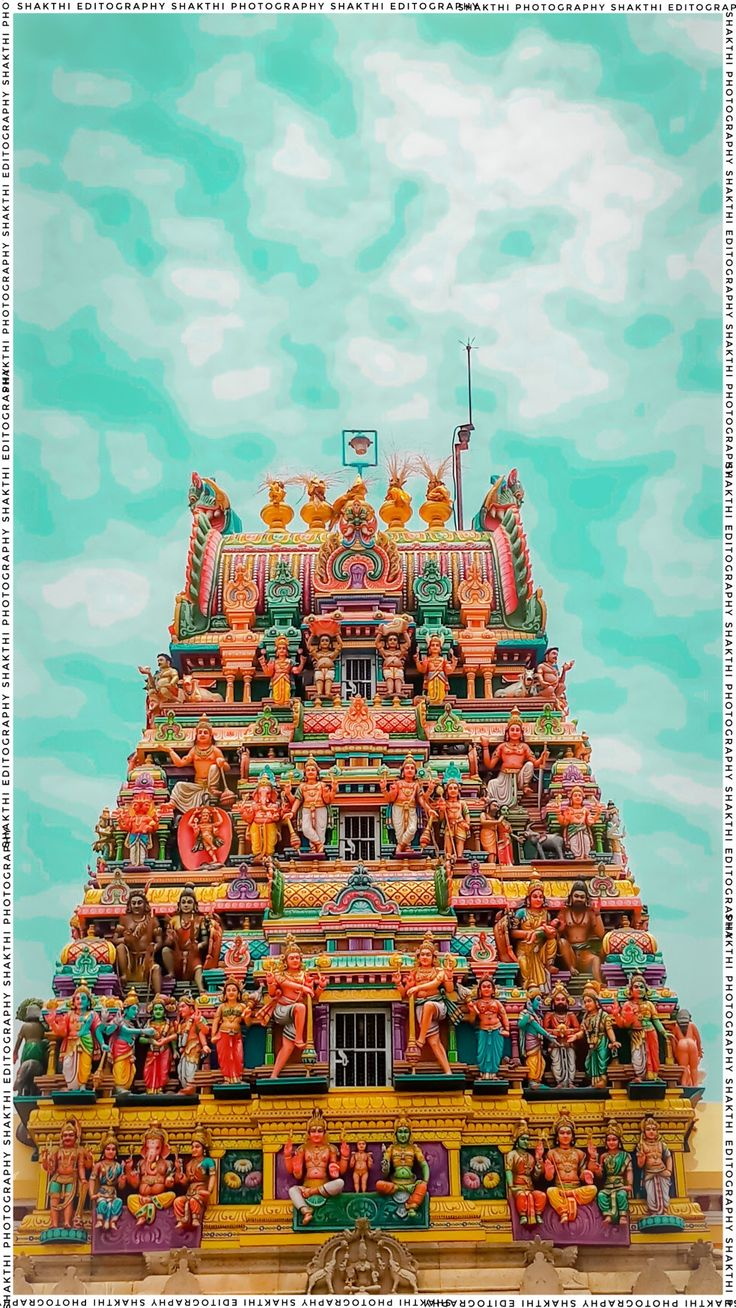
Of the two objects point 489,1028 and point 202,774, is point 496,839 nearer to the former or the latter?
point 489,1028

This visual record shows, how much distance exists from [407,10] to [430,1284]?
18.5 m

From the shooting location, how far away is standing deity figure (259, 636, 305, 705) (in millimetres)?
31219

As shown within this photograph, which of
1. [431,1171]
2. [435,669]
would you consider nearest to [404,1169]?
[431,1171]

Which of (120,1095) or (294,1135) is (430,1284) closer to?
(294,1135)

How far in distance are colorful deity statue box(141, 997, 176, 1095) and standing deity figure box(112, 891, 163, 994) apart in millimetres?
822

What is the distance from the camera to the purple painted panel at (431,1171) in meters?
24.6

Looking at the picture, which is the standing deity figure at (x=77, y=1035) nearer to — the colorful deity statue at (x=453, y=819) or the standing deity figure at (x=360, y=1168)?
the standing deity figure at (x=360, y=1168)

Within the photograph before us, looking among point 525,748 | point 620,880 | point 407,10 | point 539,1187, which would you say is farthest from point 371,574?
point 539,1187

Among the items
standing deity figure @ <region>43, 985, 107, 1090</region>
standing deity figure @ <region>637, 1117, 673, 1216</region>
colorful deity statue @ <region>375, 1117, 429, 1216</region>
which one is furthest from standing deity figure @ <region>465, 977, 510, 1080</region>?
standing deity figure @ <region>43, 985, 107, 1090</region>

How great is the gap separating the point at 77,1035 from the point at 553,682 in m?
10.7

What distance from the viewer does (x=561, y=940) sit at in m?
27.4

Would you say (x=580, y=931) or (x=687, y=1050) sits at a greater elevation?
(x=580, y=931)

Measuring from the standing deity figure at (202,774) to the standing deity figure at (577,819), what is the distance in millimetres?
5387

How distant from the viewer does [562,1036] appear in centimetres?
2602
